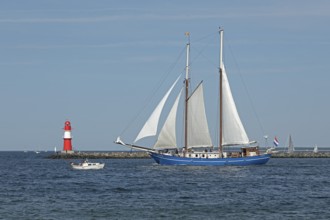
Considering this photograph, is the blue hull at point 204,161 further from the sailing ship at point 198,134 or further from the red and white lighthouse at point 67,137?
the red and white lighthouse at point 67,137

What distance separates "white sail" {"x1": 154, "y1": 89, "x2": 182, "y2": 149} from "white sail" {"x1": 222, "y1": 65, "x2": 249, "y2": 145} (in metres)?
8.00

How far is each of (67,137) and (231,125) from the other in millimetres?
61267

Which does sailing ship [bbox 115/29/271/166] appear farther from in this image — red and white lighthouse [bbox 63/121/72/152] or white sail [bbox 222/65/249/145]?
red and white lighthouse [bbox 63/121/72/152]

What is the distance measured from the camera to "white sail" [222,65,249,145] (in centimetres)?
9506

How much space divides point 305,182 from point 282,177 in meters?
7.26

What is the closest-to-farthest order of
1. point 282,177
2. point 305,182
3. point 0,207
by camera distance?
point 0,207
point 305,182
point 282,177

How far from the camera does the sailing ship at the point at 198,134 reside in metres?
90.8

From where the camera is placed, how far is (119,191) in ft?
185

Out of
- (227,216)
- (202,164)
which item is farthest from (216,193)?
(202,164)

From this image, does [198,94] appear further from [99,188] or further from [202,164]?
[99,188]

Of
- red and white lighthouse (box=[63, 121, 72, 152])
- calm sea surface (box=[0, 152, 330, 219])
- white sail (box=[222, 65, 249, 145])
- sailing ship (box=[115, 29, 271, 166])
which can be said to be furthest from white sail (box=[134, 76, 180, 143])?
red and white lighthouse (box=[63, 121, 72, 152])

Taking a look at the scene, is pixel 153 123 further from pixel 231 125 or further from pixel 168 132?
pixel 231 125

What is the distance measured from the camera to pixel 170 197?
51.2 m

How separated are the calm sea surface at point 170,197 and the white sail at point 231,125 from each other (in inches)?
778
